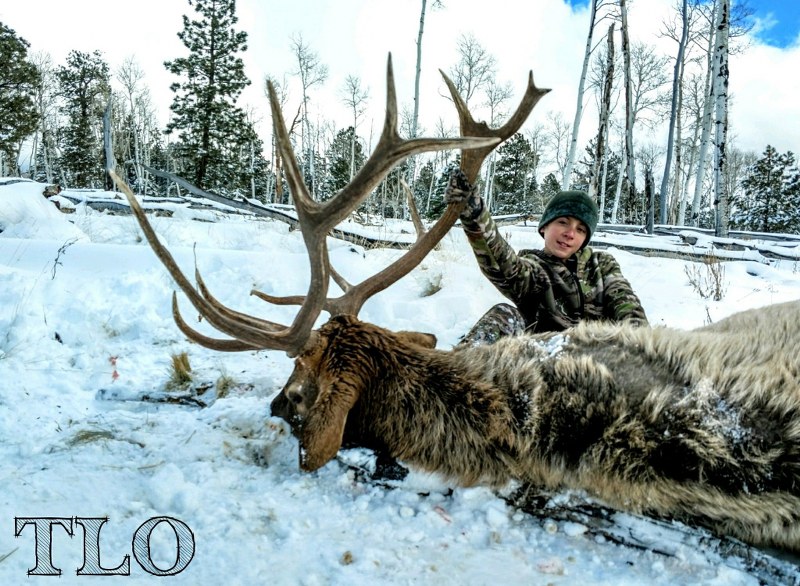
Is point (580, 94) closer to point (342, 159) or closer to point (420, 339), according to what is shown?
point (420, 339)

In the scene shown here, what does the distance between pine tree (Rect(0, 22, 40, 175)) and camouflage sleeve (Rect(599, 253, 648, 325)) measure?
2811cm

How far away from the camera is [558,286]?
385 centimetres

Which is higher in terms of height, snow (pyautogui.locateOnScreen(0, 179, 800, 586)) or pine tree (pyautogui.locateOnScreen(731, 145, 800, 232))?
pine tree (pyautogui.locateOnScreen(731, 145, 800, 232))

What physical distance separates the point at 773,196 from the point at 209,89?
34.2 meters

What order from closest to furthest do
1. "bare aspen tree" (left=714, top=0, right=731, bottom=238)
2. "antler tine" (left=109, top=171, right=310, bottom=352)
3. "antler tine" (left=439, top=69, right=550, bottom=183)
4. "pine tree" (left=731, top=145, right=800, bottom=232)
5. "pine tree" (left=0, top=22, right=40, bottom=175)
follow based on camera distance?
"antler tine" (left=109, top=171, right=310, bottom=352) → "antler tine" (left=439, top=69, right=550, bottom=183) → "bare aspen tree" (left=714, top=0, right=731, bottom=238) → "pine tree" (left=0, top=22, right=40, bottom=175) → "pine tree" (left=731, top=145, right=800, bottom=232)

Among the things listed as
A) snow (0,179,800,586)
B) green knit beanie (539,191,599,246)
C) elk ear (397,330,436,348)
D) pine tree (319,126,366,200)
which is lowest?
snow (0,179,800,586)

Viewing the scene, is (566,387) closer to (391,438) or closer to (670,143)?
(391,438)

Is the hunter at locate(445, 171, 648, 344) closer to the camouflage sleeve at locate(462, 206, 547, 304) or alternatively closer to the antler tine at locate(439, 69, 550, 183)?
the camouflage sleeve at locate(462, 206, 547, 304)

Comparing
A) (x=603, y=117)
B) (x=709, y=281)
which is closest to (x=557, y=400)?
(x=709, y=281)

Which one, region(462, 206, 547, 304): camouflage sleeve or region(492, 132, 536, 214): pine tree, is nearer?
region(462, 206, 547, 304): camouflage sleeve

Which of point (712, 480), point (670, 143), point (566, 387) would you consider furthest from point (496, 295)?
point (670, 143)

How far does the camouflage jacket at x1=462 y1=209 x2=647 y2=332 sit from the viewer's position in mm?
3613

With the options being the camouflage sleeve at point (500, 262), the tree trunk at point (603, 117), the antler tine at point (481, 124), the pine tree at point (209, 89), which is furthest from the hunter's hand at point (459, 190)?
the pine tree at point (209, 89)

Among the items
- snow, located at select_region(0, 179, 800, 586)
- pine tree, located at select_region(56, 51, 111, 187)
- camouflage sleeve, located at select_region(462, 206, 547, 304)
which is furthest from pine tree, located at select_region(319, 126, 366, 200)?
snow, located at select_region(0, 179, 800, 586)
